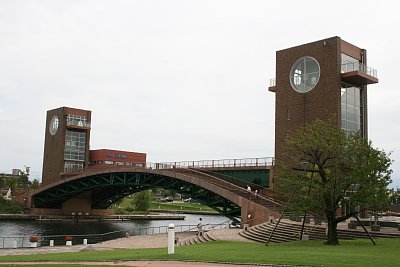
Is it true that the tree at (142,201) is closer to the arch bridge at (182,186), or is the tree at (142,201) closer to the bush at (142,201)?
the bush at (142,201)

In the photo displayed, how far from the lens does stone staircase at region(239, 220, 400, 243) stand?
99.0ft

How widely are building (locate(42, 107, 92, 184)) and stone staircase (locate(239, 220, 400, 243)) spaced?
67.6m

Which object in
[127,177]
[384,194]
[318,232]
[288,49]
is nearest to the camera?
[384,194]

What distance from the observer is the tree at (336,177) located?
27078 mm

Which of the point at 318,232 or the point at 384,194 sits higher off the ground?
the point at 384,194

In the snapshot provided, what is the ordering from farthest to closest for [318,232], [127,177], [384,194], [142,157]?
[142,157], [127,177], [318,232], [384,194]

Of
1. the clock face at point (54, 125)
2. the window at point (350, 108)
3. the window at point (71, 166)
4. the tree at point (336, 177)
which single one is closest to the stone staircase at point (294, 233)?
the tree at point (336, 177)

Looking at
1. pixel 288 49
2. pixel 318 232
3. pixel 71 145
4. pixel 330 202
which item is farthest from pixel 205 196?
pixel 71 145

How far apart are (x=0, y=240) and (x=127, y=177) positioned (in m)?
24.0

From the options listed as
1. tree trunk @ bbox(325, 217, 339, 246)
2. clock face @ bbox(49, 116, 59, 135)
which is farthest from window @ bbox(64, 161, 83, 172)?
tree trunk @ bbox(325, 217, 339, 246)

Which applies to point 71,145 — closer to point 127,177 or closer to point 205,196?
point 127,177

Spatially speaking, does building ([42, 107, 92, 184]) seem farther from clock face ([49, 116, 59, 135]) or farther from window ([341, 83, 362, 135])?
window ([341, 83, 362, 135])

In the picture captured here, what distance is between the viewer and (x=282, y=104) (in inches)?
2116

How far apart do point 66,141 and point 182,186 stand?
44.2 m
